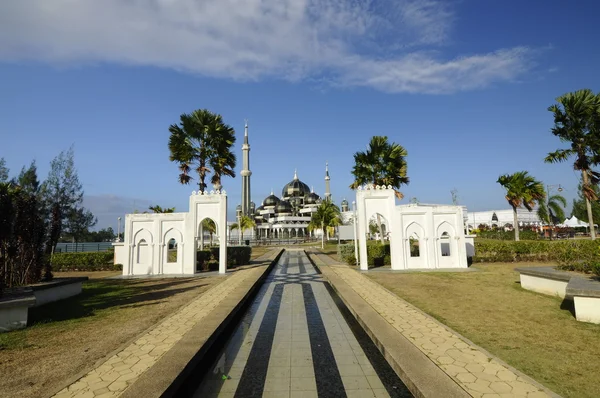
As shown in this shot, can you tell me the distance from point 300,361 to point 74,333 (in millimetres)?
5241

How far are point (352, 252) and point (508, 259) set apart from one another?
1006 centimetres

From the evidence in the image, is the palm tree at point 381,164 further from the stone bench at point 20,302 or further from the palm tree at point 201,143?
the stone bench at point 20,302

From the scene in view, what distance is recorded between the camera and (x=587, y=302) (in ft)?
23.5

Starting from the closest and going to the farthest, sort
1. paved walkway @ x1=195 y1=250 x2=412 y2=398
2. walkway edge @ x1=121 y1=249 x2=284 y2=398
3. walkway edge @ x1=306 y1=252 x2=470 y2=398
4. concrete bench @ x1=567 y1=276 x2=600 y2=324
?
1. walkway edge @ x1=306 y1=252 x2=470 y2=398
2. walkway edge @ x1=121 y1=249 x2=284 y2=398
3. paved walkway @ x1=195 y1=250 x2=412 y2=398
4. concrete bench @ x1=567 y1=276 x2=600 y2=324

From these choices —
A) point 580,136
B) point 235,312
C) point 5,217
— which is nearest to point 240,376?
point 235,312

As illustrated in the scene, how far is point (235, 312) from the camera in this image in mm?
8914

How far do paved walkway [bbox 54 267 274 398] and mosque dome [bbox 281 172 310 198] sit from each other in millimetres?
96618

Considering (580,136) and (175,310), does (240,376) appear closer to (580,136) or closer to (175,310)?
(175,310)

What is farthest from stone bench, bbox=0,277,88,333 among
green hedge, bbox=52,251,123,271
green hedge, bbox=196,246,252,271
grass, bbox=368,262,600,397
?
green hedge, bbox=52,251,123,271

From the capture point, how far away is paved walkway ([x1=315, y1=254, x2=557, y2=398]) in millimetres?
4012

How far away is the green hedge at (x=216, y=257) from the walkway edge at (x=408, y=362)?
562 inches

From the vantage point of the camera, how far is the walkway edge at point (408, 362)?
158 inches

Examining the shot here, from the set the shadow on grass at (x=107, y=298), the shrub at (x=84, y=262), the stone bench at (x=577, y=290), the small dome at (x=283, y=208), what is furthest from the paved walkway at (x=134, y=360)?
the small dome at (x=283, y=208)

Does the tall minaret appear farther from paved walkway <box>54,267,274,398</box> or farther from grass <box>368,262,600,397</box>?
paved walkway <box>54,267,274,398</box>
